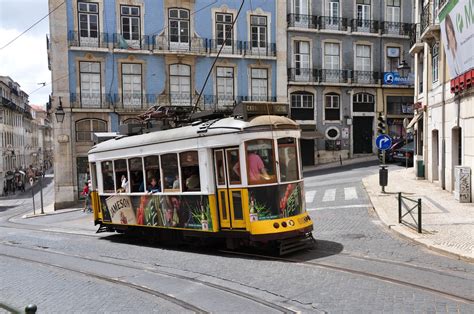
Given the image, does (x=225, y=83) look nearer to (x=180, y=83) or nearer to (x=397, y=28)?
(x=180, y=83)

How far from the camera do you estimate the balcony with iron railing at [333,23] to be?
120 ft

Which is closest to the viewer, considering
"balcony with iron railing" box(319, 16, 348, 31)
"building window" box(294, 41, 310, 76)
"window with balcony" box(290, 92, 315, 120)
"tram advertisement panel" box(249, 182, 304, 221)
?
"tram advertisement panel" box(249, 182, 304, 221)

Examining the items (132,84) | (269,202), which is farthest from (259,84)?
(269,202)

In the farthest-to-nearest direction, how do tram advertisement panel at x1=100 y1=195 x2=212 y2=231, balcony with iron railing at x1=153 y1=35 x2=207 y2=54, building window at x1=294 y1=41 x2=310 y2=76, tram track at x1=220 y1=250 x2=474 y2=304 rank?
building window at x1=294 y1=41 x2=310 y2=76 < balcony with iron railing at x1=153 y1=35 x2=207 y2=54 < tram advertisement panel at x1=100 y1=195 x2=212 y2=231 < tram track at x1=220 y1=250 x2=474 y2=304

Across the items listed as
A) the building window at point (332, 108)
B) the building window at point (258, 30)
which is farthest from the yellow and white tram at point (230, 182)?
the building window at point (332, 108)

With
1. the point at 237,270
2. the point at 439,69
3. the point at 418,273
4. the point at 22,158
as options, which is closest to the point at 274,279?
the point at 237,270

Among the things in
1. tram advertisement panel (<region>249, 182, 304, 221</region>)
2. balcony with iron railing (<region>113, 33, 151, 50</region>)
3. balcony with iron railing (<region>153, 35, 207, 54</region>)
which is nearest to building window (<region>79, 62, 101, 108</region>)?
balcony with iron railing (<region>113, 33, 151, 50</region>)

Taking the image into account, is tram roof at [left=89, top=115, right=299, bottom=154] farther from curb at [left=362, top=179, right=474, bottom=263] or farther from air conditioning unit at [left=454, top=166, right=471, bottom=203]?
air conditioning unit at [left=454, top=166, right=471, bottom=203]

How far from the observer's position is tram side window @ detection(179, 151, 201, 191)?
11.0 m

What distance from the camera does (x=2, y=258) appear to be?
40.6ft

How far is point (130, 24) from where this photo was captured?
31.0m

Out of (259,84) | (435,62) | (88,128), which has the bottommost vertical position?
(88,128)

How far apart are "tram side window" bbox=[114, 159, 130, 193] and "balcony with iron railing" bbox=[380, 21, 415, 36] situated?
29.9 metres

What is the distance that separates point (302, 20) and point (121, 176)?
25.9m
